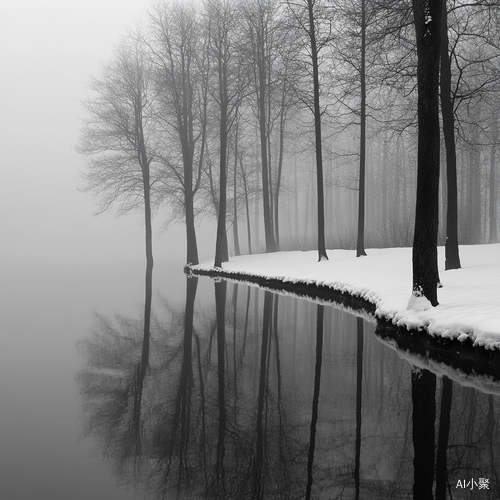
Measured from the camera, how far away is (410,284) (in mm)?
12289

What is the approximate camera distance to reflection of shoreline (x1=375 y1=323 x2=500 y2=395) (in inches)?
255

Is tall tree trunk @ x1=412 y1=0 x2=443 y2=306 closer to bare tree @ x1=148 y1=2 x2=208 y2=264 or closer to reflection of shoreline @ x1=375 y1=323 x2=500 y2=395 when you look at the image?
reflection of shoreline @ x1=375 y1=323 x2=500 y2=395

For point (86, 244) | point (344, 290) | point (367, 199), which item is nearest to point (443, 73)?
point (344, 290)

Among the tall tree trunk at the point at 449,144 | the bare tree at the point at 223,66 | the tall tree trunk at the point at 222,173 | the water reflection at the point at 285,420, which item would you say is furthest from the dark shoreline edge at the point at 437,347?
the bare tree at the point at 223,66

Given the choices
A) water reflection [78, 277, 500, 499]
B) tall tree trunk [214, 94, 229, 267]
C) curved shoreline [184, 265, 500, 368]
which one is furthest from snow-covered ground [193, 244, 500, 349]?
tall tree trunk [214, 94, 229, 267]

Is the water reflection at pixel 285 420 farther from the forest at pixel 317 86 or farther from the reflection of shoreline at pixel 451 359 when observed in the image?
the forest at pixel 317 86

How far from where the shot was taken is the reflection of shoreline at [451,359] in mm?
6473

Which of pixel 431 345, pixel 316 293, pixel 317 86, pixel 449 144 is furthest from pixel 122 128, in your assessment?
pixel 431 345

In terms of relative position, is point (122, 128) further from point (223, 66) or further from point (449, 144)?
point (449, 144)

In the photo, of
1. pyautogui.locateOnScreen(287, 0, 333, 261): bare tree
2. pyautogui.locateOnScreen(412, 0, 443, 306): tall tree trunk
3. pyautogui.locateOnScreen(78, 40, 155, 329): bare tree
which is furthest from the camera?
Answer: pyautogui.locateOnScreen(78, 40, 155, 329): bare tree

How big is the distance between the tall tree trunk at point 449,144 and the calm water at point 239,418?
18.0ft

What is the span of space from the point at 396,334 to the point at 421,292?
84 centimetres

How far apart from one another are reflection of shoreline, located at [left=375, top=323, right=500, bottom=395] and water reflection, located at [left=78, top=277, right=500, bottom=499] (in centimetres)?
19

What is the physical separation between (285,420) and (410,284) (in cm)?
776
